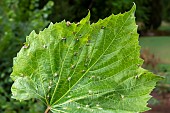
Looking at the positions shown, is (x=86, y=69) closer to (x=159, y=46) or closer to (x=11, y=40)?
(x=11, y=40)

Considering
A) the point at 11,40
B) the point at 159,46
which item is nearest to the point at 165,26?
the point at 159,46

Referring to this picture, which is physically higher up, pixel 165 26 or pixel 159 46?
pixel 165 26

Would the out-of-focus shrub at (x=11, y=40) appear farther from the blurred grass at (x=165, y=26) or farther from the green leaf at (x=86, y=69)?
the blurred grass at (x=165, y=26)

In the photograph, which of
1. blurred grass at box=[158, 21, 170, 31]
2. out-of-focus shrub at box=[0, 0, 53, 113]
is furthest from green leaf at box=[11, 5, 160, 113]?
blurred grass at box=[158, 21, 170, 31]

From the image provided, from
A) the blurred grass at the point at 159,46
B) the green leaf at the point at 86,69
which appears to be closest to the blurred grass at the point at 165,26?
the blurred grass at the point at 159,46

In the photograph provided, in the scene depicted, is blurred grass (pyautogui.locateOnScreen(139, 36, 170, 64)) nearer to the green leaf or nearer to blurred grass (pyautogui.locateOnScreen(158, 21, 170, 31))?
blurred grass (pyautogui.locateOnScreen(158, 21, 170, 31))

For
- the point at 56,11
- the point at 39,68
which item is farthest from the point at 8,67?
the point at 56,11
